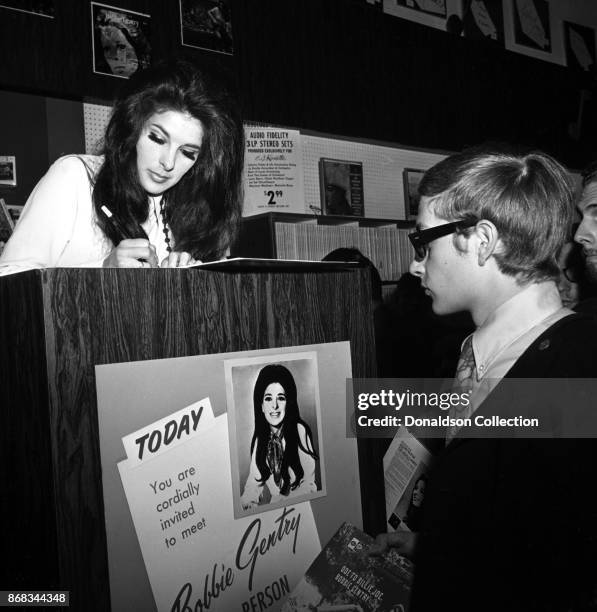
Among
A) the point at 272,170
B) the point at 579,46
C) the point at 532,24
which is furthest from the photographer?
the point at 579,46

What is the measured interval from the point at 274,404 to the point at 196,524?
0.20m

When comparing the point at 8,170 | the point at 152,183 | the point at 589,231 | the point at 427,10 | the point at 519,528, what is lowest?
the point at 519,528

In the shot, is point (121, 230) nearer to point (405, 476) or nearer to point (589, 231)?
point (405, 476)

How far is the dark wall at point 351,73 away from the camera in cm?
287

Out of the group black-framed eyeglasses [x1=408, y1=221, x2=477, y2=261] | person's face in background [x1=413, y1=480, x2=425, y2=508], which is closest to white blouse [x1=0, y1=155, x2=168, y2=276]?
black-framed eyeglasses [x1=408, y1=221, x2=477, y2=261]

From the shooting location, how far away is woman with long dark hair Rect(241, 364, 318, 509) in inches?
40.9

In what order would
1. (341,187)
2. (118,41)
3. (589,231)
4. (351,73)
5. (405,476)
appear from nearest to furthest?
(405,476)
(589,231)
(118,41)
(351,73)
(341,187)

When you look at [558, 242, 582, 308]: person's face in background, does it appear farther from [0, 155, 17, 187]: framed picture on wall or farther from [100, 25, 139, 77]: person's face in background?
[0, 155, 17, 187]: framed picture on wall

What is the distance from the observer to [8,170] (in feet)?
9.28

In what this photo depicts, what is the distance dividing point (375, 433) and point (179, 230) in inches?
30.3

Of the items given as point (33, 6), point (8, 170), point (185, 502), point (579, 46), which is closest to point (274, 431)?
point (185, 502)

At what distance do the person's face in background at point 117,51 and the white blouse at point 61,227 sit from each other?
59.9 inches

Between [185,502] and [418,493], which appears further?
[418,493]

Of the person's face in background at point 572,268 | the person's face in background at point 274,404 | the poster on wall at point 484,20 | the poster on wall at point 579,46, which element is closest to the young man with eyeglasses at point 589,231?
the person's face in background at point 572,268
